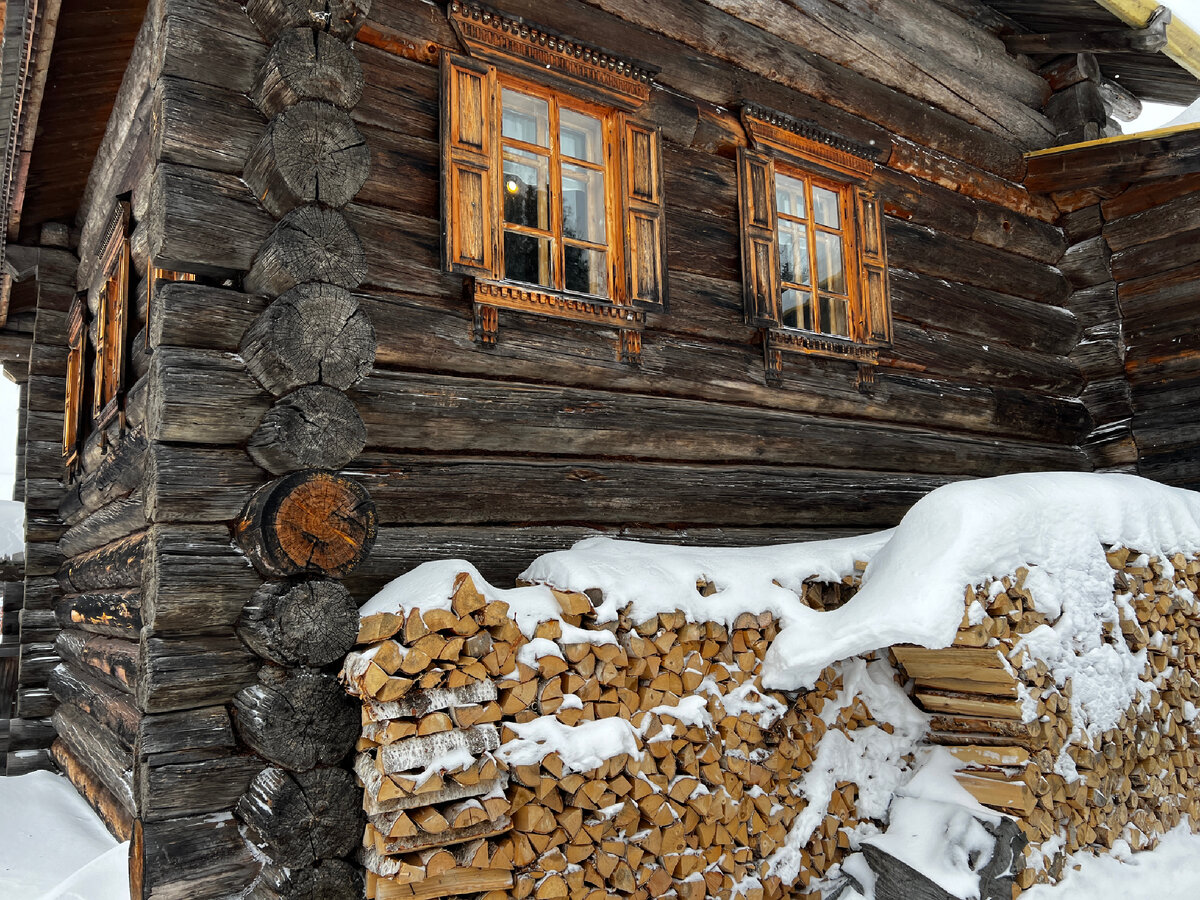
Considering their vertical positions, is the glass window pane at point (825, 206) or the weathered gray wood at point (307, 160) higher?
the glass window pane at point (825, 206)

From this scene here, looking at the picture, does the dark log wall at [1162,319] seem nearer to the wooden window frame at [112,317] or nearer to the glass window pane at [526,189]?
the glass window pane at [526,189]

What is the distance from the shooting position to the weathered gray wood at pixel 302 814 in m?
3.20

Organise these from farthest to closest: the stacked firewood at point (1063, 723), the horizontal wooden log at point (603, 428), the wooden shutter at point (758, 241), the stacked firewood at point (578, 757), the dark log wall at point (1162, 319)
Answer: the dark log wall at point (1162, 319), the wooden shutter at point (758, 241), the horizontal wooden log at point (603, 428), the stacked firewood at point (1063, 723), the stacked firewood at point (578, 757)

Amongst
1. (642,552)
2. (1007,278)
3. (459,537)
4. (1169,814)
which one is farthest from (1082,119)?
(459,537)

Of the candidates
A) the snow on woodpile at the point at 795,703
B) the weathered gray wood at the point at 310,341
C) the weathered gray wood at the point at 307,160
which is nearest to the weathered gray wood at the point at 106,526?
the weathered gray wood at the point at 310,341

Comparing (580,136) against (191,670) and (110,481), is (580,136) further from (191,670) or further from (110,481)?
(110,481)

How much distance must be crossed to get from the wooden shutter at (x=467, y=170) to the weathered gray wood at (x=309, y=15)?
1.82 ft

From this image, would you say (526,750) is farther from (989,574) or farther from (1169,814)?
(1169,814)

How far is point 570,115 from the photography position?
4.74m

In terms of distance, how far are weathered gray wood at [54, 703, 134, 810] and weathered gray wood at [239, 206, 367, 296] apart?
2.72 m

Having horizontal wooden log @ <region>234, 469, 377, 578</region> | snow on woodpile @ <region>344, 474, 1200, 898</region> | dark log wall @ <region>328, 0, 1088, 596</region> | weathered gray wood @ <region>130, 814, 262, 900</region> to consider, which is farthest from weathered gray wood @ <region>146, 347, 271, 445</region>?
weathered gray wood @ <region>130, 814, 262, 900</region>

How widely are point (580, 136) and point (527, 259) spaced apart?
88cm

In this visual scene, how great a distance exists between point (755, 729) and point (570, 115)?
11.0 ft

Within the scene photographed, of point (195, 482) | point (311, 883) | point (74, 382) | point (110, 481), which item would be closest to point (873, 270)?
point (195, 482)
